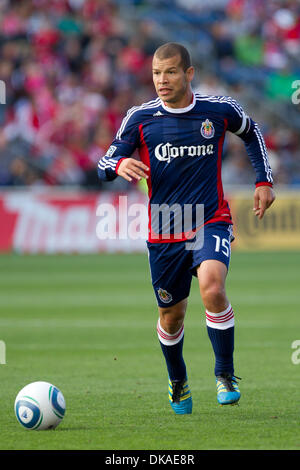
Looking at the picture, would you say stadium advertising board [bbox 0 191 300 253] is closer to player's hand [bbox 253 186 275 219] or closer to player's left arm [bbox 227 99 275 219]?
player's left arm [bbox 227 99 275 219]

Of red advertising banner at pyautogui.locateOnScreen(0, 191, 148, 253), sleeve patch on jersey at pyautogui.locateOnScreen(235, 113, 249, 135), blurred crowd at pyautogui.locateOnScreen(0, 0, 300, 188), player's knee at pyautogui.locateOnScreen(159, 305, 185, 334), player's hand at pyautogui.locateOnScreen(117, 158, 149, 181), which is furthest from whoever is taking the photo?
blurred crowd at pyautogui.locateOnScreen(0, 0, 300, 188)

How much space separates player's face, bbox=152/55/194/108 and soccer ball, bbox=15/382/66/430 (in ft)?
7.07

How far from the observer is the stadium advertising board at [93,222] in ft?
67.5

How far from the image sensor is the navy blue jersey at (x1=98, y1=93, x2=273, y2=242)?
261 inches

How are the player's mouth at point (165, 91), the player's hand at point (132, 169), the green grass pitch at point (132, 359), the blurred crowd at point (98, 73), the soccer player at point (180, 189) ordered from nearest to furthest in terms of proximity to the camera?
the green grass pitch at point (132, 359) → the player's hand at point (132, 169) → the soccer player at point (180, 189) → the player's mouth at point (165, 91) → the blurred crowd at point (98, 73)

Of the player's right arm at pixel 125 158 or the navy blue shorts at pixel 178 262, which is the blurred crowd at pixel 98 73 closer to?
the player's right arm at pixel 125 158

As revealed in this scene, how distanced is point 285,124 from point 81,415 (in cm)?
2008

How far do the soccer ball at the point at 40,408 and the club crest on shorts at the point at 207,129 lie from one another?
6.73ft

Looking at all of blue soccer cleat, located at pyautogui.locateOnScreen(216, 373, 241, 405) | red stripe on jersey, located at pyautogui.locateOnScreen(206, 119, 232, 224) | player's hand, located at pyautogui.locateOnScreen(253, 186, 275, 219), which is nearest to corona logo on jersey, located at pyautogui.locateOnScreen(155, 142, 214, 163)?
red stripe on jersey, located at pyautogui.locateOnScreen(206, 119, 232, 224)

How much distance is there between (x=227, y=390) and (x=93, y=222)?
14.5 m

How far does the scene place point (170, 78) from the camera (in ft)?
21.6

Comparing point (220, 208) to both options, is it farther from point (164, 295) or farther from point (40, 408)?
point (40, 408)

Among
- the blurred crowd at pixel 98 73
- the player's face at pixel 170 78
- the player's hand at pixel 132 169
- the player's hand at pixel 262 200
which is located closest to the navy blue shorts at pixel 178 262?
the player's hand at pixel 262 200

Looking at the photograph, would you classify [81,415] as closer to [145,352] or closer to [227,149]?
[145,352]
